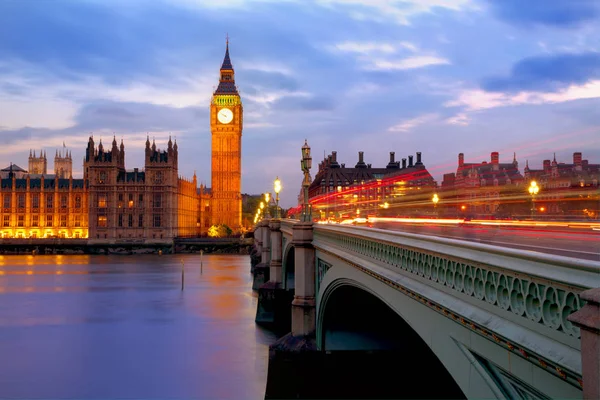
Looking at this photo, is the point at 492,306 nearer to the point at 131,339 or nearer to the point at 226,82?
the point at 131,339

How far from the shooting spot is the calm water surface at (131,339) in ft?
95.3

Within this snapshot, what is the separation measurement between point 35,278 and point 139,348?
4516 centimetres

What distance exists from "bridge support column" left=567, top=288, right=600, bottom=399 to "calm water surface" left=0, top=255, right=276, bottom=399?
79.9ft

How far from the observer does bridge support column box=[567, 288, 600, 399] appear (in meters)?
4.34

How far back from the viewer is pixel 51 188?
14038 centimetres

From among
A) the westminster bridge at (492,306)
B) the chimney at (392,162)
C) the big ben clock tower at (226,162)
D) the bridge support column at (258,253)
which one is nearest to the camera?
the westminster bridge at (492,306)

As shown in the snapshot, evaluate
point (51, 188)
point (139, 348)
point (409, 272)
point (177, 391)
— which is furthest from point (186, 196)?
point (409, 272)

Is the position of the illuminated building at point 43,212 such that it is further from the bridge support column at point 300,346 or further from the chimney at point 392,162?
the bridge support column at point 300,346

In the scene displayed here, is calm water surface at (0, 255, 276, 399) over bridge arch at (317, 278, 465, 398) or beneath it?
beneath

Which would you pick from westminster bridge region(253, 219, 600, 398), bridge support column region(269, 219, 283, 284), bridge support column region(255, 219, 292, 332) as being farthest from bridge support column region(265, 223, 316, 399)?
bridge support column region(269, 219, 283, 284)

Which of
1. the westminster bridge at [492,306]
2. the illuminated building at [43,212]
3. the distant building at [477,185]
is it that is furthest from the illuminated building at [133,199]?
the westminster bridge at [492,306]

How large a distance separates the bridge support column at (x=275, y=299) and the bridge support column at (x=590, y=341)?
35.0m

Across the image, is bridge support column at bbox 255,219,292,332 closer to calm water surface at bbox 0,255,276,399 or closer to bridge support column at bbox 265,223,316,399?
calm water surface at bbox 0,255,276,399

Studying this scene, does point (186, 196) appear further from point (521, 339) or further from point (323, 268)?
point (521, 339)
